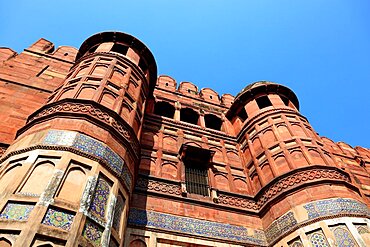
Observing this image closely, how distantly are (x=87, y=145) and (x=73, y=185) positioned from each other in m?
1.29

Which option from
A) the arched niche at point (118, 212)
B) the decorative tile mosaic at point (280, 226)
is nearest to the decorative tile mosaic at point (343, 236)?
the decorative tile mosaic at point (280, 226)

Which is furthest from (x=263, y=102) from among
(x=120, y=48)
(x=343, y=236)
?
(x=343, y=236)

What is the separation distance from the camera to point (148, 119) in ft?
40.2

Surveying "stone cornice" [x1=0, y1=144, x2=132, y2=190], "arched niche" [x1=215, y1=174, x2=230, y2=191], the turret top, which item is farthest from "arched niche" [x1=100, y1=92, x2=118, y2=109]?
"arched niche" [x1=215, y1=174, x2=230, y2=191]

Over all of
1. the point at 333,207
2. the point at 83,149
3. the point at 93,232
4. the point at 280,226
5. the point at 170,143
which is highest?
the point at 170,143

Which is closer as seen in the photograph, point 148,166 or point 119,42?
point 148,166

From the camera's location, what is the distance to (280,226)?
8484mm

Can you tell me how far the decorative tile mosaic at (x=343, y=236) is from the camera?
7215mm

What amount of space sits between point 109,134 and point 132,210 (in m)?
2.19

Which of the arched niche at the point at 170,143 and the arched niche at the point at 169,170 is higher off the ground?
the arched niche at the point at 170,143

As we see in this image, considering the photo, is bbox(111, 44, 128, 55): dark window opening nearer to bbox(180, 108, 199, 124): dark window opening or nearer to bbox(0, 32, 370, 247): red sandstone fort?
bbox(0, 32, 370, 247): red sandstone fort

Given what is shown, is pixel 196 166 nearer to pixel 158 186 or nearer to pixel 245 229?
pixel 158 186

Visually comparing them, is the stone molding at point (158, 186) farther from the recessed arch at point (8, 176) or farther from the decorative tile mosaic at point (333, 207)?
the decorative tile mosaic at point (333, 207)

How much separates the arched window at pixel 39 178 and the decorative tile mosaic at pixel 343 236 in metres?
6.90
